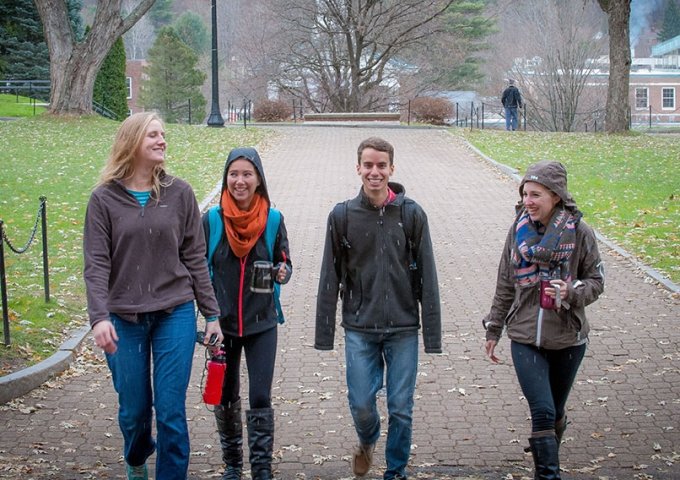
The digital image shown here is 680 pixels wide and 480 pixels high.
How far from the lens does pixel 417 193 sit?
754 inches

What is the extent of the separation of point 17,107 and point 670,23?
57.6m

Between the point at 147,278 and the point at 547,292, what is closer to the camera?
the point at 147,278

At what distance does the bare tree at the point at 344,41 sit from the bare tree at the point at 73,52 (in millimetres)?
12133

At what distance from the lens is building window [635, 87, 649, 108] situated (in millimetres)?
76250

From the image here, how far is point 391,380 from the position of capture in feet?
17.8

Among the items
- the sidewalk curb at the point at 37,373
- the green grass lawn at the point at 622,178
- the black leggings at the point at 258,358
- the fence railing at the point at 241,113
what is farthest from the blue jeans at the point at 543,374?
the fence railing at the point at 241,113

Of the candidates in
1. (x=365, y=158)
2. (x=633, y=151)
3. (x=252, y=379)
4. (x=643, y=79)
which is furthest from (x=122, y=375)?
(x=643, y=79)

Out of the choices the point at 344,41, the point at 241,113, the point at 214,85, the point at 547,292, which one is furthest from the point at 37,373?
the point at 241,113

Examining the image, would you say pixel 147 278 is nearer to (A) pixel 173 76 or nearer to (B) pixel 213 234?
(B) pixel 213 234

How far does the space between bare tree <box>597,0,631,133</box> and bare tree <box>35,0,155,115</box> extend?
586 inches

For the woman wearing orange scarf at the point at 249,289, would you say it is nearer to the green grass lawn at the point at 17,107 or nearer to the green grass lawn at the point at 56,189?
the green grass lawn at the point at 56,189

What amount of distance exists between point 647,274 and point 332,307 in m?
7.69

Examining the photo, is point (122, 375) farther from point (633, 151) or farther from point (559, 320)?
point (633, 151)

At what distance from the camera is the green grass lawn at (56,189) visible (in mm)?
9570
